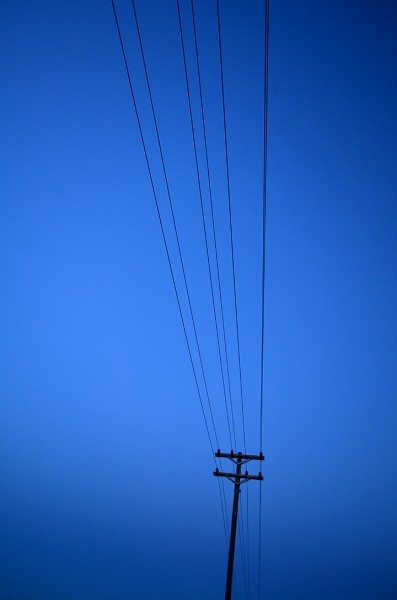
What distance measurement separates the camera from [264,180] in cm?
595

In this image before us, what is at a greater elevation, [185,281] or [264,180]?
[264,180]

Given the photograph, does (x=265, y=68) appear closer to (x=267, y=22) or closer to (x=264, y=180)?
(x=267, y=22)

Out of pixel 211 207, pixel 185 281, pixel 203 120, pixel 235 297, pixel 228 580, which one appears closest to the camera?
pixel 203 120

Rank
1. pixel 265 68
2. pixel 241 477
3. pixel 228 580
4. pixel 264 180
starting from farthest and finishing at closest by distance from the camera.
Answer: pixel 241 477
pixel 228 580
pixel 264 180
pixel 265 68

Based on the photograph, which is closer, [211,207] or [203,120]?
[203,120]

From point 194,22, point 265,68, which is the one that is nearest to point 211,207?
point 265,68

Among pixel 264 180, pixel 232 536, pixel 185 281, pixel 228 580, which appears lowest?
pixel 228 580

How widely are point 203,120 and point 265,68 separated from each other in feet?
4.21

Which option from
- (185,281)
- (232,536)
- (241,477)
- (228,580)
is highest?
(185,281)

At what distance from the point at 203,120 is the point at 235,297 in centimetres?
439

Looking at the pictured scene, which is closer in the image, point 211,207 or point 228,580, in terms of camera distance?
point 211,207

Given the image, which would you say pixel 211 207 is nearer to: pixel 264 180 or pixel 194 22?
pixel 264 180

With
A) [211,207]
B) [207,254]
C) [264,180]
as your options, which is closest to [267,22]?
[264,180]

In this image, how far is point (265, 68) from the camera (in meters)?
4.59
